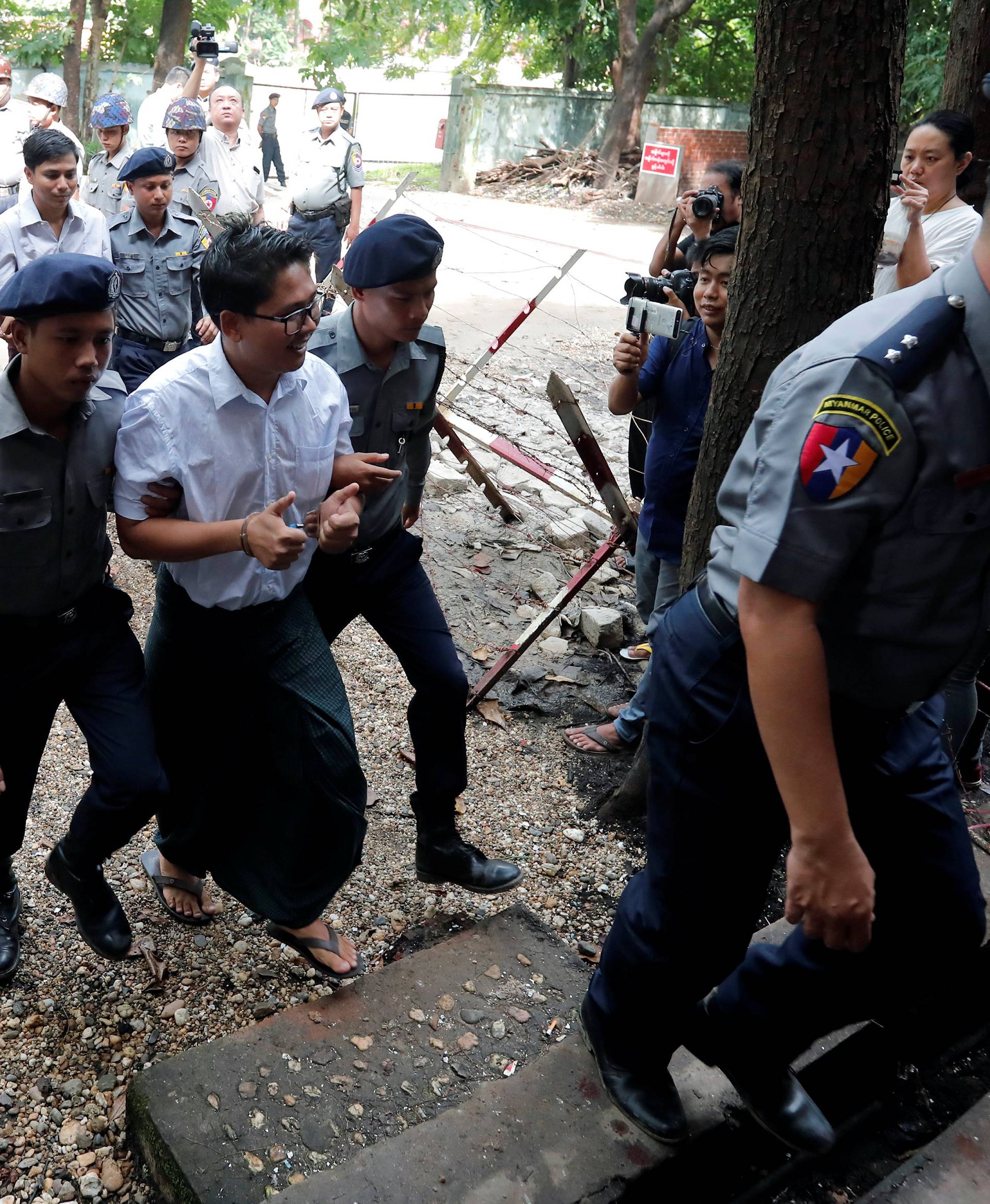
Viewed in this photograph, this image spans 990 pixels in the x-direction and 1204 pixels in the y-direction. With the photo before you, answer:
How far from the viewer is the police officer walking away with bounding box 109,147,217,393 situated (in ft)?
16.7

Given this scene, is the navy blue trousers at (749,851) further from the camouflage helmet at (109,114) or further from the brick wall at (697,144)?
the brick wall at (697,144)

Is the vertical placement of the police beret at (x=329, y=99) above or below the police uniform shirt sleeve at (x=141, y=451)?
above

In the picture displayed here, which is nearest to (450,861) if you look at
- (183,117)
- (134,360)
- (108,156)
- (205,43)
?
(134,360)

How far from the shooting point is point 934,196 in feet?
14.7

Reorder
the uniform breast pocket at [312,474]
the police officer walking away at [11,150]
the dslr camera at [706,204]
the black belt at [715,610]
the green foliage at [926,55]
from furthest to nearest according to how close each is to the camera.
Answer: the green foliage at [926,55], the police officer walking away at [11,150], the dslr camera at [706,204], the uniform breast pocket at [312,474], the black belt at [715,610]

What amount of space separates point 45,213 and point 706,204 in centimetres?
297

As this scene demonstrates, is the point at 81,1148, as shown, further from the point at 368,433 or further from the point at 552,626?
the point at 552,626

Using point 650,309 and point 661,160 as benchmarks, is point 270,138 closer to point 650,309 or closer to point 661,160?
point 661,160

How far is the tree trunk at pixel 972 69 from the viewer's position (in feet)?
18.5

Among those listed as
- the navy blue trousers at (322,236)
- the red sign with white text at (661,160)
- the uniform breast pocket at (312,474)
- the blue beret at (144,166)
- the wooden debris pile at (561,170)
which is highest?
the blue beret at (144,166)

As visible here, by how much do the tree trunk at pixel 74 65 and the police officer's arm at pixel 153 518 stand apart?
1617cm

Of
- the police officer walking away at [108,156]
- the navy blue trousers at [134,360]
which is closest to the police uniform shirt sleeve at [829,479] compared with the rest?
the navy blue trousers at [134,360]

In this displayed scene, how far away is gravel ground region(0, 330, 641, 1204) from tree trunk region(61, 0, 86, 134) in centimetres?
1504

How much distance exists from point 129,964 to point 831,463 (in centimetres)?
226
